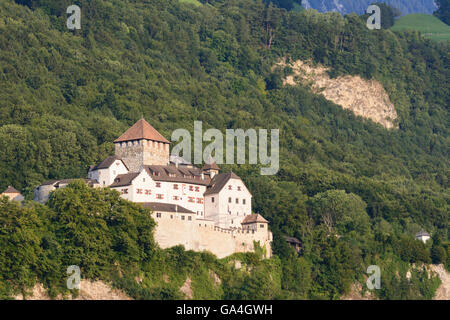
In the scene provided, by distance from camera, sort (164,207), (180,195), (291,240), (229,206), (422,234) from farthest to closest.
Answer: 1. (422,234)
2. (291,240)
3. (229,206)
4. (180,195)
5. (164,207)

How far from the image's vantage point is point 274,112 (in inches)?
6393

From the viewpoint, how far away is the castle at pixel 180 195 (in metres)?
94.8

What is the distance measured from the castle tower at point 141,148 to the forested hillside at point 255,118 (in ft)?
20.5

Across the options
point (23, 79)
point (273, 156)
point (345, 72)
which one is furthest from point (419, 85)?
point (23, 79)

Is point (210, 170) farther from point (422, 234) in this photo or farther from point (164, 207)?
point (422, 234)

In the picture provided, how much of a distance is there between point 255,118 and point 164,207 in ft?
196

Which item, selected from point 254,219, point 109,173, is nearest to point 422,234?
point 254,219

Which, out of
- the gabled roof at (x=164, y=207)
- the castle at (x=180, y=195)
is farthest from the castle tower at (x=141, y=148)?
the gabled roof at (x=164, y=207)

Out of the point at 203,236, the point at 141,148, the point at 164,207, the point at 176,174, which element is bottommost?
the point at 203,236

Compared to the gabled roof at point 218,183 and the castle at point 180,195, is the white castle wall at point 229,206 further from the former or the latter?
the gabled roof at point 218,183

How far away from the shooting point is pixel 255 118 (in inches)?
6043
